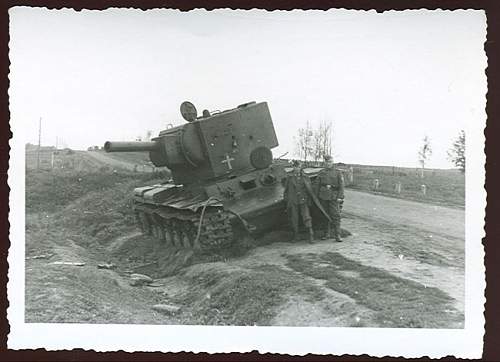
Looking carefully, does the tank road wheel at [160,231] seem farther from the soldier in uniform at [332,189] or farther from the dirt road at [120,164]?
the soldier in uniform at [332,189]

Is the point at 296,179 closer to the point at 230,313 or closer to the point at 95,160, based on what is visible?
the point at 230,313

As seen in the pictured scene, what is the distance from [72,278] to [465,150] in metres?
6.50

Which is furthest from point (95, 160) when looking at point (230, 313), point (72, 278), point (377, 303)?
point (377, 303)

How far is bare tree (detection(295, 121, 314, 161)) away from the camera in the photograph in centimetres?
1108

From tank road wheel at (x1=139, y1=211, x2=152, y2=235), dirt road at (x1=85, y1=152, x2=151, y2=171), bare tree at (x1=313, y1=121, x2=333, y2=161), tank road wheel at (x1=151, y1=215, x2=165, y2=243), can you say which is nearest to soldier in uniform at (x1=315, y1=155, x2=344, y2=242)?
bare tree at (x1=313, y1=121, x2=333, y2=161)

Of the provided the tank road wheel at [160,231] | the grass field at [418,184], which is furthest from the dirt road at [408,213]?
the tank road wheel at [160,231]

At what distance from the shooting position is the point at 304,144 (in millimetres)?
12062

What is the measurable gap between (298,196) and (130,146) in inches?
132

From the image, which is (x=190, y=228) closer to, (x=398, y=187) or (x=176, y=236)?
(x=176, y=236)

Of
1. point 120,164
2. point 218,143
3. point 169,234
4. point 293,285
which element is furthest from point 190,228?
point 120,164

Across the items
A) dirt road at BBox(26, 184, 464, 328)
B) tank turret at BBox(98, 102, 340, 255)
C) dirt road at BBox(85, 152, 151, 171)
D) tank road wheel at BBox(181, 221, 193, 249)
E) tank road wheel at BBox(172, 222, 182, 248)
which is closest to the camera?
dirt road at BBox(26, 184, 464, 328)

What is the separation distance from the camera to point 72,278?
1005 cm

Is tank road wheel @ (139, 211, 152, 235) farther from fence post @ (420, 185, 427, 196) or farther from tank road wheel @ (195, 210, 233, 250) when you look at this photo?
fence post @ (420, 185, 427, 196)

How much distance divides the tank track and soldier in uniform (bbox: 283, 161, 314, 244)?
125 cm
